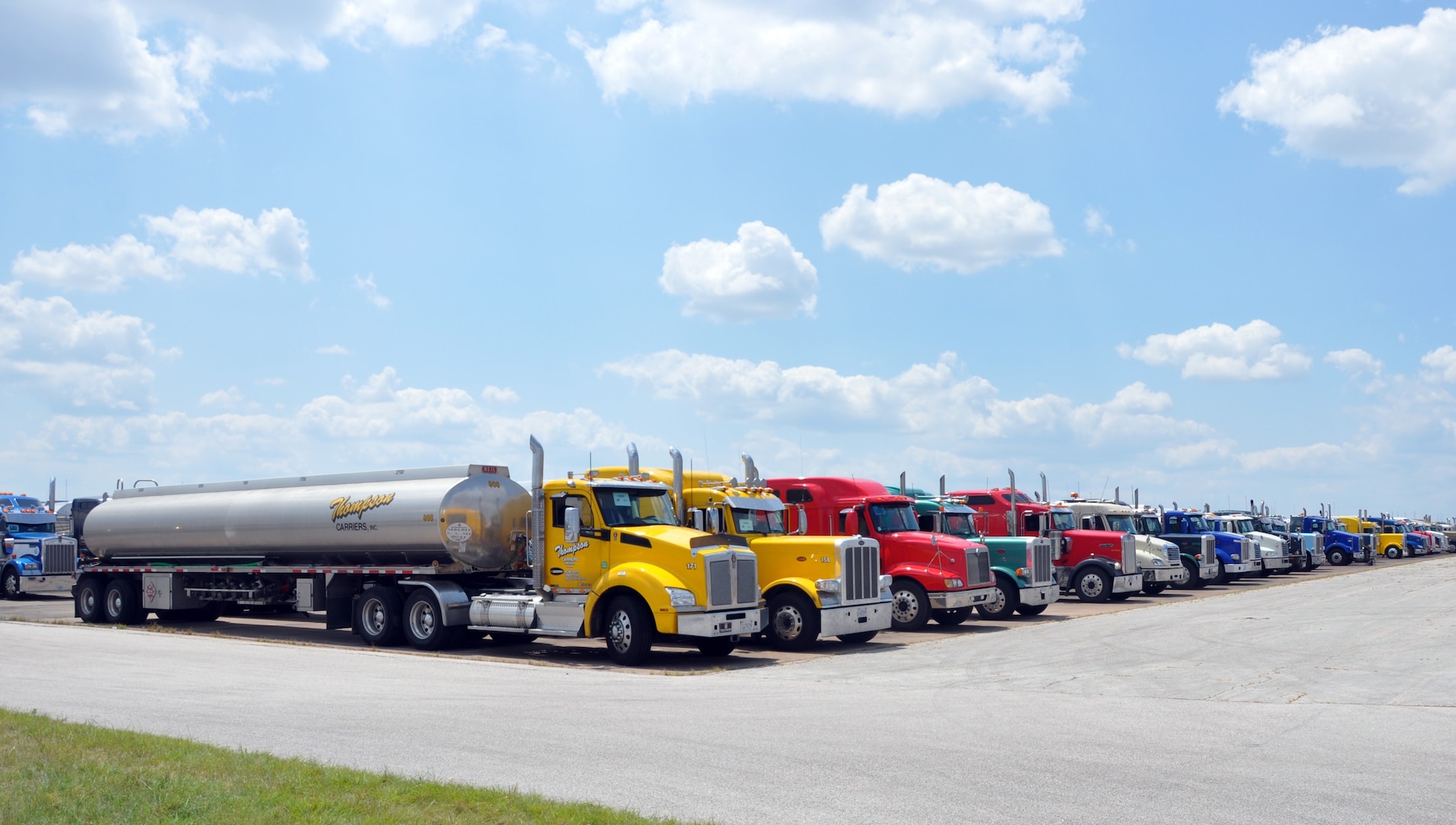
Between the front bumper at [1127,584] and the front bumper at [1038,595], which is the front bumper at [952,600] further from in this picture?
the front bumper at [1127,584]

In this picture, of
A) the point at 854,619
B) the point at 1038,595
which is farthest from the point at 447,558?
the point at 1038,595

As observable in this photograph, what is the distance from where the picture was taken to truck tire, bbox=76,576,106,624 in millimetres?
26922

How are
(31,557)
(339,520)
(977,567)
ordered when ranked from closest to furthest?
(339,520)
(977,567)
(31,557)

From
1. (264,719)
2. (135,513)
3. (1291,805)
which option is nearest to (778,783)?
(1291,805)

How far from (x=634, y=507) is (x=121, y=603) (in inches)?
562

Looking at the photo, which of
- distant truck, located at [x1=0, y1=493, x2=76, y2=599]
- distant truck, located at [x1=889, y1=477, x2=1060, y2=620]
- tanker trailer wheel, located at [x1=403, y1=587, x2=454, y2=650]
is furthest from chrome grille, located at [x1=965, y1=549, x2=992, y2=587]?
distant truck, located at [x1=0, y1=493, x2=76, y2=599]

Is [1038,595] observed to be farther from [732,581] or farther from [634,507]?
[634,507]

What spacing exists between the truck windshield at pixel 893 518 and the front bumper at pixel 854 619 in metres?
2.93

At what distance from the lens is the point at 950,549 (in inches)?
911

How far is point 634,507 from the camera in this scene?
63.5 feet

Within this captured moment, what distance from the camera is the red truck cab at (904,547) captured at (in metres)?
22.8

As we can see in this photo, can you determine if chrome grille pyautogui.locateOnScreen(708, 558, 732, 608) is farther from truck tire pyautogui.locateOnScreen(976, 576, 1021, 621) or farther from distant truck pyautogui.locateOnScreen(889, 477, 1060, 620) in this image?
truck tire pyautogui.locateOnScreen(976, 576, 1021, 621)

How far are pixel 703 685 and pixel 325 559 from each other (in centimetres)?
1104

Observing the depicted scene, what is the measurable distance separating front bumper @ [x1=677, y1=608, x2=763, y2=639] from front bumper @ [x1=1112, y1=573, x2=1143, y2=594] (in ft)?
49.4
